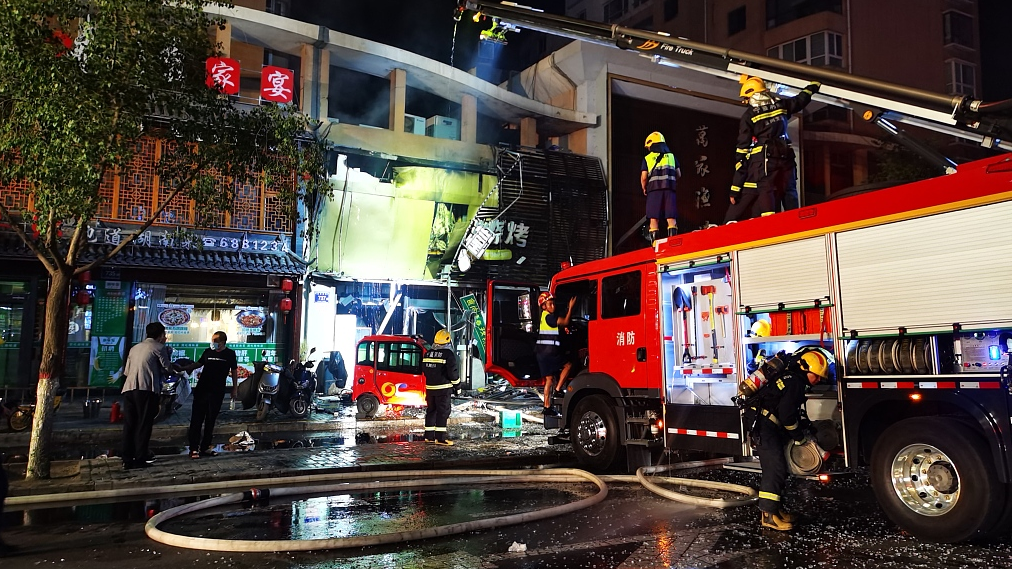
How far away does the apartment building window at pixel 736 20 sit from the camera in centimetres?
3372

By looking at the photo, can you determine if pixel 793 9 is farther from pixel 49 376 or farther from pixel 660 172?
pixel 49 376

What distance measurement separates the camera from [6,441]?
37.8ft

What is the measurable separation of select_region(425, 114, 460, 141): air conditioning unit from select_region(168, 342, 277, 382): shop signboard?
842 cm

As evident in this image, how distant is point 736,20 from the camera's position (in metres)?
34.1

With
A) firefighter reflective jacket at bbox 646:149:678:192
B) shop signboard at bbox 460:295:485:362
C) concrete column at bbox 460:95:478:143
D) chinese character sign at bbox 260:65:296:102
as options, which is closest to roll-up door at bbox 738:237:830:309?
firefighter reflective jacket at bbox 646:149:678:192

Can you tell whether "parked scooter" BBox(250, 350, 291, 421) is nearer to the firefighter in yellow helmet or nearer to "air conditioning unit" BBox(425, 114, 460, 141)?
the firefighter in yellow helmet

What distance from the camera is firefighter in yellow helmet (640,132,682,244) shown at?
31.3 ft

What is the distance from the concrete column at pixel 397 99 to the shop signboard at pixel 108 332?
27.1 ft

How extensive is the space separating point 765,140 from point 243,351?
14.3 m

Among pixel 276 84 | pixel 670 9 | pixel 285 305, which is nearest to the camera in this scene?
pixel 276 84

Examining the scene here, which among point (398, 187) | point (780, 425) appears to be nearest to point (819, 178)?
point (398, 187)

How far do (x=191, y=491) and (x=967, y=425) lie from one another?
7.32 metres

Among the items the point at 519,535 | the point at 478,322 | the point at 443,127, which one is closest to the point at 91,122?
the point at 519,535

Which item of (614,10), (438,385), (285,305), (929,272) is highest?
(614,10)
